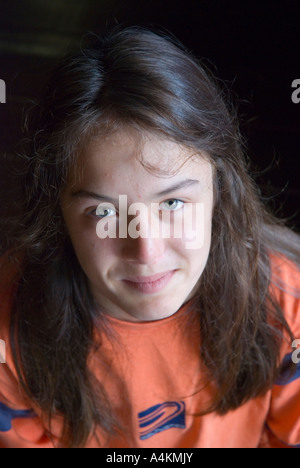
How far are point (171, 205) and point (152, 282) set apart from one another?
102 mm

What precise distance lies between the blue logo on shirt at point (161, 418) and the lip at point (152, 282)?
0.22m

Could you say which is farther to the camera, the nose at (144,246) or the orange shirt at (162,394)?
the orange shirt at (162,394)

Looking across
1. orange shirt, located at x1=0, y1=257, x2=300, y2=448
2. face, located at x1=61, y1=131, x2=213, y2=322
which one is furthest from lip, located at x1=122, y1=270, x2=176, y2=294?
orange shirt, located at x1=0, y1=257, x2=300, y2=448

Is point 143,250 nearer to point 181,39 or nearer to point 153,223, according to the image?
point 153,223

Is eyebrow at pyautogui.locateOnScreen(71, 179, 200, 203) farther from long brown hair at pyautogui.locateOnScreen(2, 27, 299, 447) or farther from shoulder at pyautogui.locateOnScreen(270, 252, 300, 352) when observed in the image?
shoulder at pyautogui.locateOnScreen(270, 252, 300, 352)

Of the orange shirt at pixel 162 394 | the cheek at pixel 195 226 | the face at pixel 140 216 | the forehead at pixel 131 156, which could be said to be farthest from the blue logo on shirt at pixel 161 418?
the forehead at pixel 131 156

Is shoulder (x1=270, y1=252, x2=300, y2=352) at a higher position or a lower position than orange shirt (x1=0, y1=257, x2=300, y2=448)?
higher

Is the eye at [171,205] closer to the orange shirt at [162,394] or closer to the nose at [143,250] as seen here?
the nose at [143,250]

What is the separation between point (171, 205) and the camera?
0.66 metres

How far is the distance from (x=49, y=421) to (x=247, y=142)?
0.53 m

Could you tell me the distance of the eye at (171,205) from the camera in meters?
0.65

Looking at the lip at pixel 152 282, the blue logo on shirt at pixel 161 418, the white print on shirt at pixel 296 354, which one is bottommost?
the blue logo on shirt at pixel 161 418

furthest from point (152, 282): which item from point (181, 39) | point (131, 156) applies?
point (181, 39)

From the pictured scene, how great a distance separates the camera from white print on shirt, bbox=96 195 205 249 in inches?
25.2
